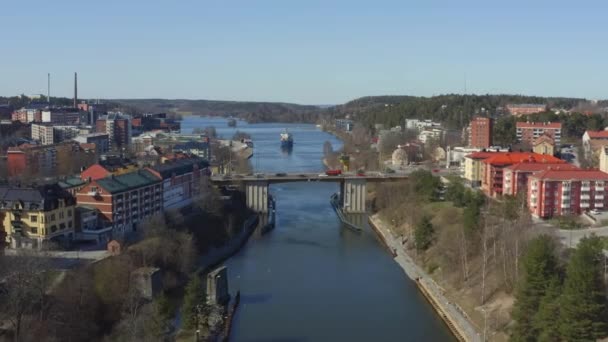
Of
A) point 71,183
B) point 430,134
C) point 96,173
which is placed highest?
point 430,134

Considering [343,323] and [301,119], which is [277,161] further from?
[301,119]

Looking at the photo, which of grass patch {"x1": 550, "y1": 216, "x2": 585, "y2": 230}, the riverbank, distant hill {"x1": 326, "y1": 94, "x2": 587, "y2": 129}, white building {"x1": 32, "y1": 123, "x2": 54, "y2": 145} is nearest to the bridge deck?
the riverbank

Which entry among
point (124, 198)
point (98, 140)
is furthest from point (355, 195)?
point (98, 140)

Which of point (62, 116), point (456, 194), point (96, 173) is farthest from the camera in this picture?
point (62, 116)

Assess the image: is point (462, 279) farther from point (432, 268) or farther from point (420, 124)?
point (420, 124)

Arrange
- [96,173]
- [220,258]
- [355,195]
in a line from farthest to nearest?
[355,195]
[96,173]
[220,258]

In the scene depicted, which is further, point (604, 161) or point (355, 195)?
point (355, 195)

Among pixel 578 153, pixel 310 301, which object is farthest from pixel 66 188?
pixel 578 153
